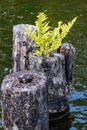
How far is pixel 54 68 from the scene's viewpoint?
26.5 feet

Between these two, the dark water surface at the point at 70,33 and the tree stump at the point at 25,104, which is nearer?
the tree stump at the point at 25,104

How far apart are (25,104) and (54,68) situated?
1620 millimetres

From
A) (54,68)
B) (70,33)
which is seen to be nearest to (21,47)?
(54,68)

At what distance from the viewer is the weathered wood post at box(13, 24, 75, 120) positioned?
8.02 meters

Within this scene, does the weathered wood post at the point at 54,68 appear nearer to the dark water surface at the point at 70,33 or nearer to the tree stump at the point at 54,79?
the tree stump at the point at 54,79

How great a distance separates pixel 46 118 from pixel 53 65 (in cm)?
134

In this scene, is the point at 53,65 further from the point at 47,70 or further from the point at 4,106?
the point at 4,106

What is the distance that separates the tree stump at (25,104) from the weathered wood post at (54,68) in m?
1.00

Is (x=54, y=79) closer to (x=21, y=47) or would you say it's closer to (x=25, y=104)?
(x=21, y=47)

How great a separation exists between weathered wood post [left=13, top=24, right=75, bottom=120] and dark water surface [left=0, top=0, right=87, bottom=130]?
0.36 meters

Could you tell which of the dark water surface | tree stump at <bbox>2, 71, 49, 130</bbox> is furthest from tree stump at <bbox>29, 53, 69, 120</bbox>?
tree stump at <bbox>2, 71, 49, 130</bbox>

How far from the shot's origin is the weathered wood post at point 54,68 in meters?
8.02

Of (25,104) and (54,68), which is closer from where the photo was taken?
(25,104)

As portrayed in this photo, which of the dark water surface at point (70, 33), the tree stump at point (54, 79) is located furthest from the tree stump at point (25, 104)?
the dark water surface at point (70, 33)
